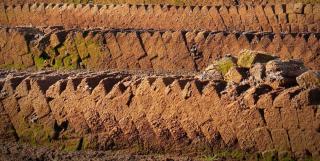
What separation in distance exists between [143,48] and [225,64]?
471 centimetres

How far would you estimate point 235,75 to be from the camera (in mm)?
7492

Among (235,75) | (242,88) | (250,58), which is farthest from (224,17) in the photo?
(242,88)

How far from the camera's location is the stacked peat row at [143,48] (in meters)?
12.1

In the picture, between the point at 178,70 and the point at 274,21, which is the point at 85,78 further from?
the point at 274,21

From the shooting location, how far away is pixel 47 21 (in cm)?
1997

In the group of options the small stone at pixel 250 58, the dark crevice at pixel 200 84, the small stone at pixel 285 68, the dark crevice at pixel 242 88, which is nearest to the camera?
the dark crevice at pixel 242 88

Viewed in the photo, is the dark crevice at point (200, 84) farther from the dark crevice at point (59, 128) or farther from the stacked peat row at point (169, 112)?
the dark crevice at point (59, 128)

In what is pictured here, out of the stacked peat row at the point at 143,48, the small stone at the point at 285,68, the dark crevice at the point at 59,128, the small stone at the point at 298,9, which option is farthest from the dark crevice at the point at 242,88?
the small stone at the point at 298,9

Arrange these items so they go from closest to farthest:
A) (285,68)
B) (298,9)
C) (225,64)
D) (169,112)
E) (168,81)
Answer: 1. (285,68)
2. (169,112)
3. (168,81)
4. (225,64)
5. (298,9)

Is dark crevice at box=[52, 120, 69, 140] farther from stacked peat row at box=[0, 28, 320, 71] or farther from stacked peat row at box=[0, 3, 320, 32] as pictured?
stacked peat row at box=[0, 3, 320, 32]

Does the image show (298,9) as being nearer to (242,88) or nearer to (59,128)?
(242,88)

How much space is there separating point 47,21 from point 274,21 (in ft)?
27.1

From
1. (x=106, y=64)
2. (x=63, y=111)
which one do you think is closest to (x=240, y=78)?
(x=63, y=111)

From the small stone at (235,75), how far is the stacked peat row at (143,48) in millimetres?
4578
